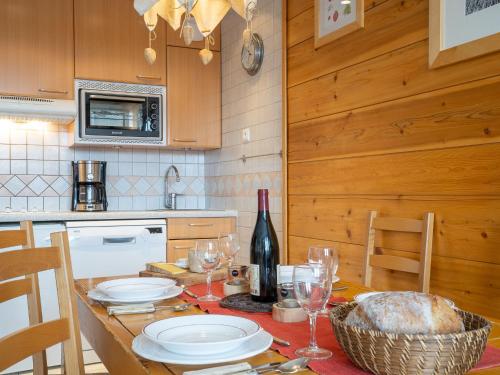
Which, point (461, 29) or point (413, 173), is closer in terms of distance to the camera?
point (461, 29)

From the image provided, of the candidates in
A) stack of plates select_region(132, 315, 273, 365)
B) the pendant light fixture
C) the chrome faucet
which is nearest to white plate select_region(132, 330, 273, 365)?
stack of plates select_region(132, 315, 273, 365)

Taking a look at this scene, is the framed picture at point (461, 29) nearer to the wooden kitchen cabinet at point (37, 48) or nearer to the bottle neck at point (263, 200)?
the bottle neck at point (263, 200)

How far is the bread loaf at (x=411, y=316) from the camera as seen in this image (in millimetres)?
808

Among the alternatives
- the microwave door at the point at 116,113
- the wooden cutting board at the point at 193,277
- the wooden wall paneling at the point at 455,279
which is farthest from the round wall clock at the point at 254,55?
the wooden cutting board at the point at 193,277

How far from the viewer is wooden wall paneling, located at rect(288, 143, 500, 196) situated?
177 cm

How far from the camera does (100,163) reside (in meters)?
3.57

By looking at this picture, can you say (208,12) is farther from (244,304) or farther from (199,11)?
(244,304)

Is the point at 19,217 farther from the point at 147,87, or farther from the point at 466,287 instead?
the point at 466,287

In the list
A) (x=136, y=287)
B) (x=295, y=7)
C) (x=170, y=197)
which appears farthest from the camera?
(x=170, y=197)

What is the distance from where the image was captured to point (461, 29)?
183cm

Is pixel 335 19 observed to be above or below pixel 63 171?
above

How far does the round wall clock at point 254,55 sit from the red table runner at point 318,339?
2.13 m

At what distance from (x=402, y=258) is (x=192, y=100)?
2.29 m

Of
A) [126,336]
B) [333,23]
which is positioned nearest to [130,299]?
[126,336]
